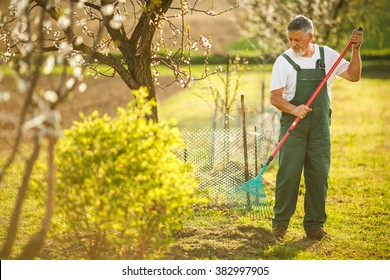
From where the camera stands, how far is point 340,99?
22.1 metres

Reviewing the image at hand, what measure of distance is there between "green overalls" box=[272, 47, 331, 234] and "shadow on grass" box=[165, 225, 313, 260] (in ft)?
0.94

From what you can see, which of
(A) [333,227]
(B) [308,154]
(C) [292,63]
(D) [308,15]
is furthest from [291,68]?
(D) [308,15]

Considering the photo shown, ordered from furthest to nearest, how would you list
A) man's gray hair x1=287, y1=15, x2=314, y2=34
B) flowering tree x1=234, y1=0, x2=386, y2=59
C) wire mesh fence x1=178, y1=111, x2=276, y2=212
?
flowering tree x1=234, y1=0, x2=386, y2=59 < wire mesh fence x1=178, y1=111, x2=276, y2=212 < man's gray hair x1=287, y1=15, x2=314, y2=34

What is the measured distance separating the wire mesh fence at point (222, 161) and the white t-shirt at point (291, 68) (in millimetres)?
1562

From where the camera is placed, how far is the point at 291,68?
22.0 ft

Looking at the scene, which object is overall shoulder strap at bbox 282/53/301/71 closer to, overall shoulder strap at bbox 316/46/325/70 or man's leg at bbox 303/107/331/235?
overall shoulder strap at bbox 316/46/325/70

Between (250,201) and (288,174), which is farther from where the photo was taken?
(250,201)

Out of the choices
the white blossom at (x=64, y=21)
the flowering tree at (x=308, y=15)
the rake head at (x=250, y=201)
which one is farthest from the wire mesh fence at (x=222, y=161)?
the flowering tree at (x=308, y=15)

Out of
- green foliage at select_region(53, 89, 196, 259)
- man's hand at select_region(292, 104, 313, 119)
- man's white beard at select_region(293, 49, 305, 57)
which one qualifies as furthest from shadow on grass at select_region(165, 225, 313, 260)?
man's white beard at select_region(293, 49, 305, 57)

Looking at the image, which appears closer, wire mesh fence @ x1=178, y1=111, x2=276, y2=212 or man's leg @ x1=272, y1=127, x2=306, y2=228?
man's leg @ x1=272, y1=127, x2=306, y2=228

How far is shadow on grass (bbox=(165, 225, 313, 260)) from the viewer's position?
20.9ft

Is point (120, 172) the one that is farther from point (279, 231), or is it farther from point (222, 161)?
point (222, 161)

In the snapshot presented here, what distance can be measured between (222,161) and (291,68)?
2404mm
